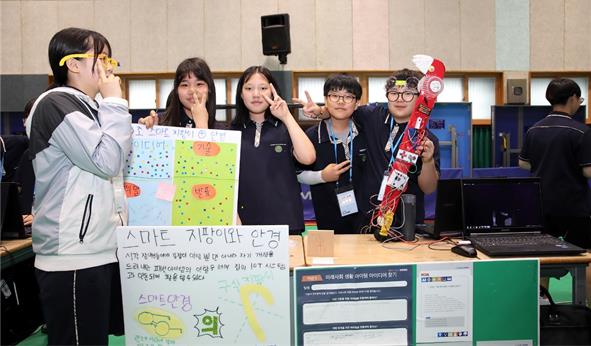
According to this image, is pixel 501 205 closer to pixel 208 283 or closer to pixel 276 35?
pixel 208 283

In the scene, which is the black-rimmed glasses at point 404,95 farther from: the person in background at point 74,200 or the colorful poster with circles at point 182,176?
the person in background at point 74,200

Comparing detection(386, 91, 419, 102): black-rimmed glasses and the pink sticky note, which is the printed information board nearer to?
the pink sticky note

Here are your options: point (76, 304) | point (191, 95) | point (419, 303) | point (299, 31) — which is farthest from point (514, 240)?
point (299, 31)

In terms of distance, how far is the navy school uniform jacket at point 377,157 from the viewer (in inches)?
108

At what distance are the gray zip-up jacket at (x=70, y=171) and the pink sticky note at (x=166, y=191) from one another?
48 cm

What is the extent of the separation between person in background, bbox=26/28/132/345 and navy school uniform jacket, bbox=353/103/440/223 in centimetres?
145

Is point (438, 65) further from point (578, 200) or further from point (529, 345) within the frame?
point (578, 200)

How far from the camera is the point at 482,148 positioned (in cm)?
905

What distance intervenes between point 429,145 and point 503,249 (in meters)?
0.65

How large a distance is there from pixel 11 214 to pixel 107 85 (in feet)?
4.95

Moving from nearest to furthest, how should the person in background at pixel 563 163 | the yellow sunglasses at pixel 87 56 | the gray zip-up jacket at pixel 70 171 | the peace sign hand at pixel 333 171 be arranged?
1. the gray zip-up jacket at pixel 70 171
2. the yellow sunglasses at pixel 87 56
3. the peace sign hand at pixel 333 171
4. the person in background at pixel 563 163

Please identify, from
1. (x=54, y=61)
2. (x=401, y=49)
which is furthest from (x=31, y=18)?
(x=54, y=61)

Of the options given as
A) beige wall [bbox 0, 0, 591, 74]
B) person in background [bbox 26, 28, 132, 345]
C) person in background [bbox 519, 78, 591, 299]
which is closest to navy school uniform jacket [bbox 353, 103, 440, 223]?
person in background [bbox 519, 78, 591, 299]

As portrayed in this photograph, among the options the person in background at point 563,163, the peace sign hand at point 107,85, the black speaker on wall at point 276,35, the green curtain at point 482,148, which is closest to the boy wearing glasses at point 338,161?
the peace sign hand at point 107,85
